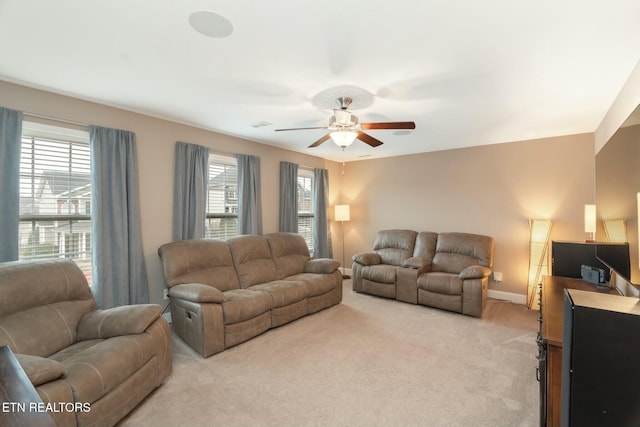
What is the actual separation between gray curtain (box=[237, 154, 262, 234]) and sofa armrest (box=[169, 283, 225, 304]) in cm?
154

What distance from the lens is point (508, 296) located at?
471 centimetres

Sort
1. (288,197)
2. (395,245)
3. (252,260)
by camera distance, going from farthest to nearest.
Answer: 1. (395,245)
2. (288,197)
3. (252,260)

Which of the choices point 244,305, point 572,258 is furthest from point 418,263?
point 244,305

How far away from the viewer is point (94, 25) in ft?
6.03

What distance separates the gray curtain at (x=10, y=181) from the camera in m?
2.53

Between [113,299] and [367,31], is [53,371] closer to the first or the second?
[113,299]

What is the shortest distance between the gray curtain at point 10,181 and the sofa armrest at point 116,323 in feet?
3.21

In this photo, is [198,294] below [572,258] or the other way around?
below

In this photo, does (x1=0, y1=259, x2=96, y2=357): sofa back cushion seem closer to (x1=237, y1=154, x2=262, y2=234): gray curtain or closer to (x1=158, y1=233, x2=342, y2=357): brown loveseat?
(x1=158, y1=233, x2=342, y2=357): brown loveseat

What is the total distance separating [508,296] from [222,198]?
15.5 feet

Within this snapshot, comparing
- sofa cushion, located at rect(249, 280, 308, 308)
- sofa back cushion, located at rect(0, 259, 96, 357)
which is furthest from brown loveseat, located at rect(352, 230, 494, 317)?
sofa back cushion, located at rect(0, 259, 96, 357)

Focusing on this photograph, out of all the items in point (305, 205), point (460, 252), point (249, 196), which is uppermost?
point (249, 196)

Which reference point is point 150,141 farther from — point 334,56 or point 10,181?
point 334,56

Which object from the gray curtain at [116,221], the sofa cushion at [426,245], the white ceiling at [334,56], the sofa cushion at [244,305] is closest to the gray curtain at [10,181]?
the white ceiling at [334,56]
